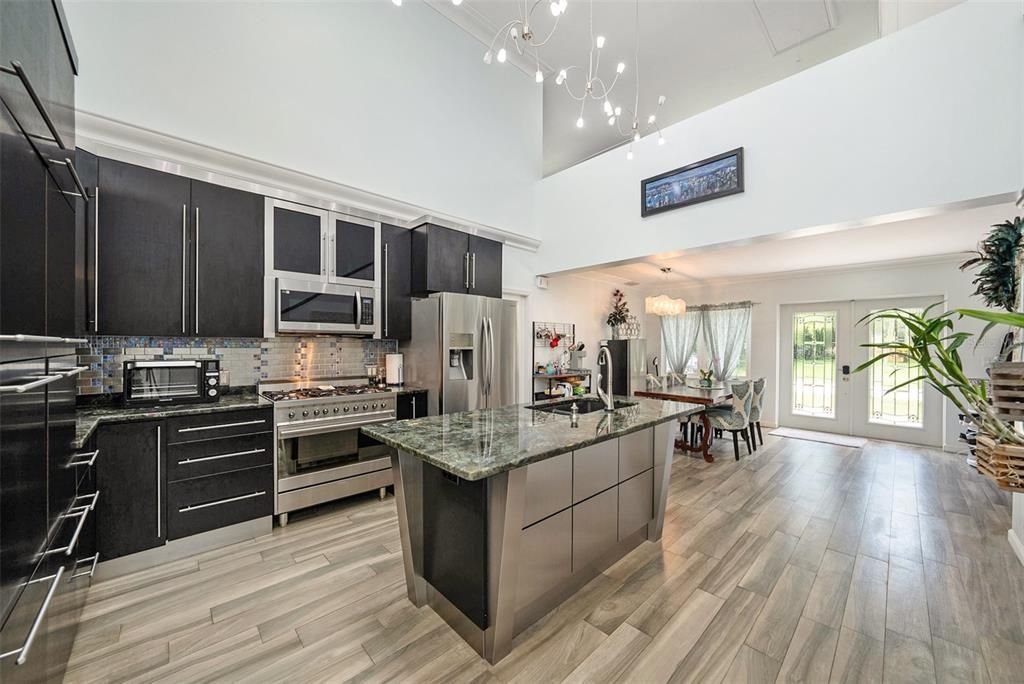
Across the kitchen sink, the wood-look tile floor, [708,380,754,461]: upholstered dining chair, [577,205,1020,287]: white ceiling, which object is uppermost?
[577,205,1020,287]: white ceiling

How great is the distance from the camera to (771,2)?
3.69 metres

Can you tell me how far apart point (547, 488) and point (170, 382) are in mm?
2506

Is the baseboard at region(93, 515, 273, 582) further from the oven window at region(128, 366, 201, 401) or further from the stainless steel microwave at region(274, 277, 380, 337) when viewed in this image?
the stainless steel microwave at region(274, 277, 380, 337)

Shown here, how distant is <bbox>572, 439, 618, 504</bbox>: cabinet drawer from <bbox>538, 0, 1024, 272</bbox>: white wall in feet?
7.49

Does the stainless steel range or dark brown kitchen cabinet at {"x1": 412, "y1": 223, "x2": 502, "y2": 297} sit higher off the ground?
dark brown kitchen cabinet at {"x1": 412, "y1": 223, "x2": 502, "y2": 297}

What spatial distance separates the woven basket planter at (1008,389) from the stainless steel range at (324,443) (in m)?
2.67

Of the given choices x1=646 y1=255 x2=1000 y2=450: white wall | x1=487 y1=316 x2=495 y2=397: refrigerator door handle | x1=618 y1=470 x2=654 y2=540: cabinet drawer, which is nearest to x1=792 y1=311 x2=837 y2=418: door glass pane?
x1=646 y1=255 x2=1000 y2=450: white wall

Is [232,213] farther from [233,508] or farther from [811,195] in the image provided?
[811,195]

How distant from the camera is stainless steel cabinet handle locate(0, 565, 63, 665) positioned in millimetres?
935

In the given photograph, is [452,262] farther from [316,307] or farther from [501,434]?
[501,434]

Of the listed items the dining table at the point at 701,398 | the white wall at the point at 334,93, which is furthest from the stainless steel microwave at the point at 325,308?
the dining table at the point at 701,398

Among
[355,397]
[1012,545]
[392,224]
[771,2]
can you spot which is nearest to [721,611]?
[1012,545]

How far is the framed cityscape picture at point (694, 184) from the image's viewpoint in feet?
10.9

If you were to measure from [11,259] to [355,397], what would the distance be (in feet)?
7.32
